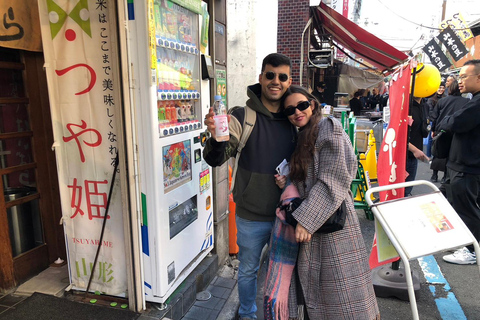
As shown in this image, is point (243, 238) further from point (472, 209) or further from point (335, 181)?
point (472, 209)

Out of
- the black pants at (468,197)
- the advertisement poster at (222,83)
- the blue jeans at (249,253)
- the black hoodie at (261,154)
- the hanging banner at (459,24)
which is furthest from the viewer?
the hanging banner at (459,24)

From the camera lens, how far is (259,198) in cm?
249

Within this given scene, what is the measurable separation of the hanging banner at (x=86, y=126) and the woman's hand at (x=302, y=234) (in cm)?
144

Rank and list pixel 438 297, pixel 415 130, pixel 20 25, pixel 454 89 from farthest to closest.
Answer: pixel 415 130, pixel 454 89, pixel 438 297, pixel 20 25

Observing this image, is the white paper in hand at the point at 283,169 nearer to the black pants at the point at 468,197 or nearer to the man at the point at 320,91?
the black pants at the point at 468,197

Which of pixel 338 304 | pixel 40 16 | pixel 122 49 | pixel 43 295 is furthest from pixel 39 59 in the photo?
pixel 338 304

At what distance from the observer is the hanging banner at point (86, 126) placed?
242 cm

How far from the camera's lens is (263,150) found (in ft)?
8.10

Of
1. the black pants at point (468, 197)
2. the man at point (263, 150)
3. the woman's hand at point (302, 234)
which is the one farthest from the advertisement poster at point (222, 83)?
the black pants at point (468, 197)

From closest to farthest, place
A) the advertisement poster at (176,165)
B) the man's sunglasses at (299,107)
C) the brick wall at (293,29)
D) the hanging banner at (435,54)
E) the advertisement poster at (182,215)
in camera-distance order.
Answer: the man's sunglasses at (299,107) → the advertisement poster at (176,165) → the advertisement poster at (182,215) → the hanging banner at (435,54) → the brick wall at (293,29)

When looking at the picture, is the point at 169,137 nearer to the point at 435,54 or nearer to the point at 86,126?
the point at 86,126

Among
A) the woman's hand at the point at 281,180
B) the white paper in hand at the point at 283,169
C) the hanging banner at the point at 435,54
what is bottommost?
the woman's hand at the point at 281,180

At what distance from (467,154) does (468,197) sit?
1.68 feet

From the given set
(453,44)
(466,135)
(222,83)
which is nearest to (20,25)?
(222,83)
